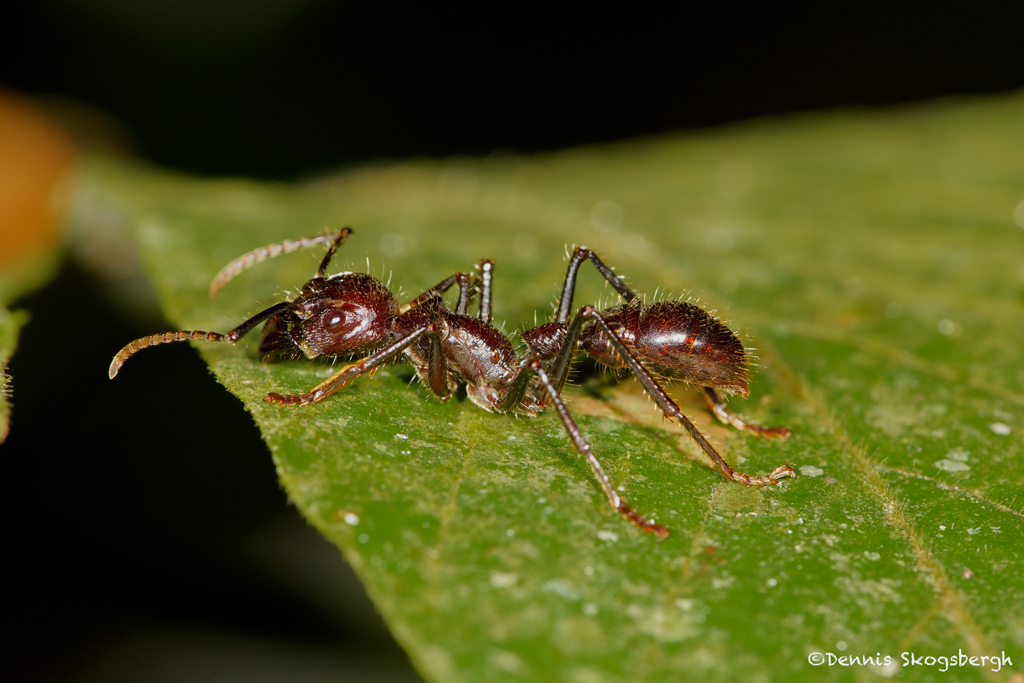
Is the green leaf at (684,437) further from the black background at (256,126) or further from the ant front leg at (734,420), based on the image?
the black background at (256,126)

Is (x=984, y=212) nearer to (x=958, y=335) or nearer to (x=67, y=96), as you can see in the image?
(x=958, y=335)

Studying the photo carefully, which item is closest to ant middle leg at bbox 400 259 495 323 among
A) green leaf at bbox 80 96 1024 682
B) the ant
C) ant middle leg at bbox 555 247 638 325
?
the ant

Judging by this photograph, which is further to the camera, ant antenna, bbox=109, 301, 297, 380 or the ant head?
the ant head

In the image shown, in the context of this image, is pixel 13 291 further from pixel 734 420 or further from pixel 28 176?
pixel 734 420

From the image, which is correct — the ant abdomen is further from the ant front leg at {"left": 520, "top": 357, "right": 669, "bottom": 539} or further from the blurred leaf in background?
the blurred leaf in background

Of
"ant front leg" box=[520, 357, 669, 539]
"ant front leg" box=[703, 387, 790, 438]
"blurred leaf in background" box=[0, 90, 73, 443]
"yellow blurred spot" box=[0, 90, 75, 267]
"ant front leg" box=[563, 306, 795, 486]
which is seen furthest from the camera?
"yellow blurred spot" box=[0, 90, 75, 267]

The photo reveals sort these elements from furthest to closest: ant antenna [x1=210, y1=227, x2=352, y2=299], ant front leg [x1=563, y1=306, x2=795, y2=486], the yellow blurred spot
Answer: the yellow blurred spot
ant antenna [x1=210, y1=227, x2=352, y2=299]
ant front leg [x1=563, y1=306, x2=795, y2=486]

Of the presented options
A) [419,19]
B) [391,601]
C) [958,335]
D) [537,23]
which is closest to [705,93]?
[537,23]

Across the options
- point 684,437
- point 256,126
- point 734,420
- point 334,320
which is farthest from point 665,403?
point 256,126
